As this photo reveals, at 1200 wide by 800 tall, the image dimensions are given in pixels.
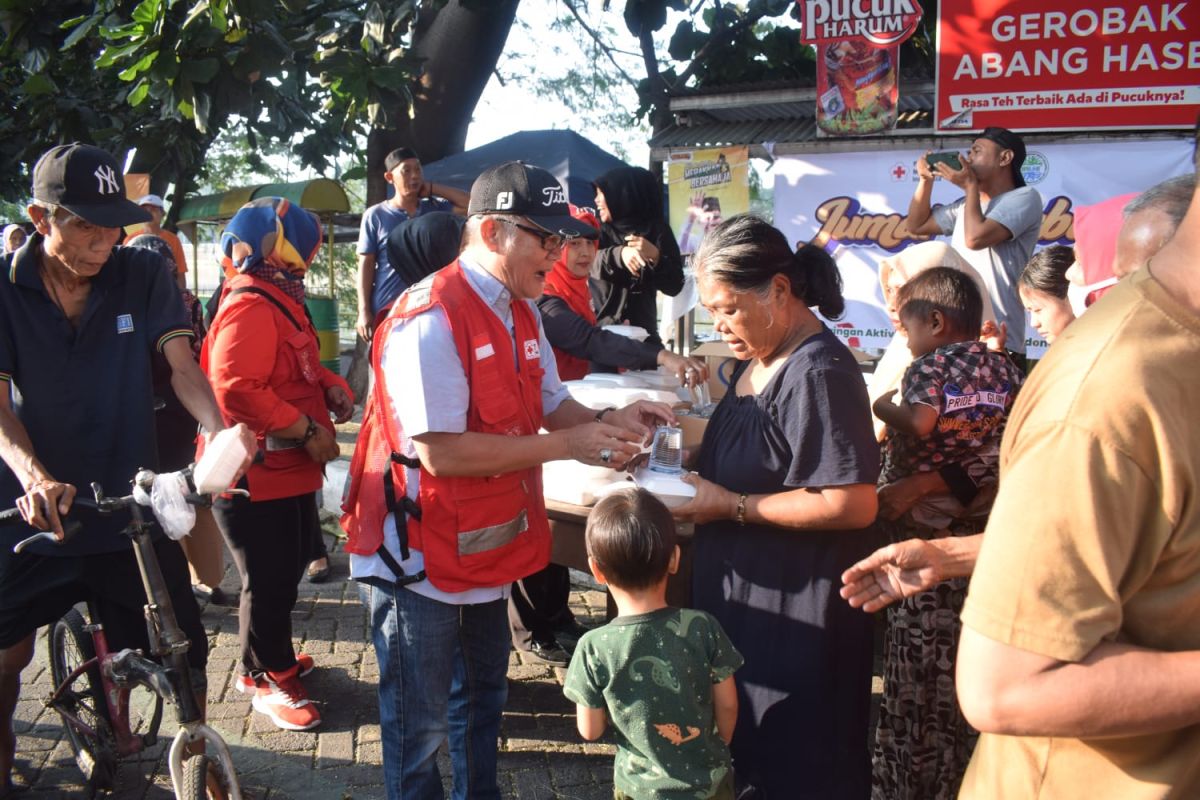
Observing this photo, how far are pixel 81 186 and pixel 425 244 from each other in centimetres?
126

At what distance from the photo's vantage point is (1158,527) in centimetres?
98

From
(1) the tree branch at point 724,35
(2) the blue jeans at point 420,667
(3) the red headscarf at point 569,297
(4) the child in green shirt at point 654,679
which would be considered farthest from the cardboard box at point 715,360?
(1) the tree branch at point 724,35

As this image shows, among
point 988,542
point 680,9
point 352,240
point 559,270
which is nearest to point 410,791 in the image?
point 988,542

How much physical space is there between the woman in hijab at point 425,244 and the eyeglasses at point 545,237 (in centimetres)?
120

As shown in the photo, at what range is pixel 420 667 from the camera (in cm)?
252

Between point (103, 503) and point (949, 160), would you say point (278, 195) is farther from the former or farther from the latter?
point (103, 503)

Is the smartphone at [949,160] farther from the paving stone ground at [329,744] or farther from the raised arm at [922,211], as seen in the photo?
the paving stone ground at [329,744]

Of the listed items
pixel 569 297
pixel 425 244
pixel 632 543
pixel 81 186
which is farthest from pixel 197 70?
pixel 632 543

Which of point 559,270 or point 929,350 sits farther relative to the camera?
point 559,270

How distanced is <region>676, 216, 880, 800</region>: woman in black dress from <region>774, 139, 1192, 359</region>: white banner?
14.3ft

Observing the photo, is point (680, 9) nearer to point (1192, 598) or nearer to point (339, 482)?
point (339, 482)

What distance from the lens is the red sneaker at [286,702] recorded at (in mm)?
3914

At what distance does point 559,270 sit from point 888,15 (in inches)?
146

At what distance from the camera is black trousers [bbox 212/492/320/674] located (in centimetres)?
377
